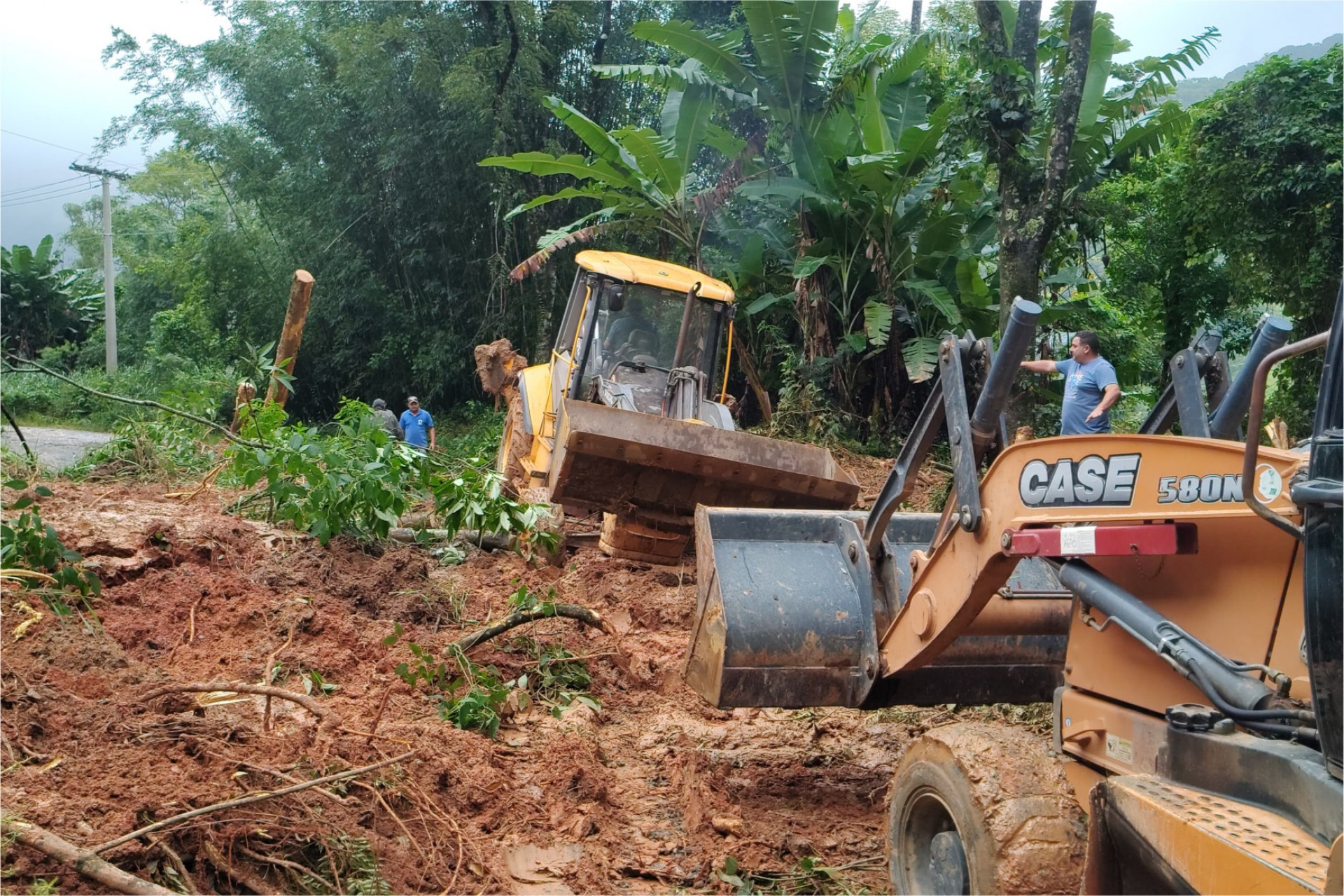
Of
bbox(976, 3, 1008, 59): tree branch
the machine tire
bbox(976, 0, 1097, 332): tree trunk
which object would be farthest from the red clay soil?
bbox(976, 3, 1008, 59): tree branch

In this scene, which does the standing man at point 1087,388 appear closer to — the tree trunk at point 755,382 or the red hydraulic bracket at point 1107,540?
the red hydraulic bracket at point 1107,540

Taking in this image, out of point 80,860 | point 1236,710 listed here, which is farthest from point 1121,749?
point 80,860

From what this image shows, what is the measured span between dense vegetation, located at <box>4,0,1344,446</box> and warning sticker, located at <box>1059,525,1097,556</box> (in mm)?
6425

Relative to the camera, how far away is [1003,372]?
347 centimetres

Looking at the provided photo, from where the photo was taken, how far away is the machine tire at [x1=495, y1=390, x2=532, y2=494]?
32.7 feet

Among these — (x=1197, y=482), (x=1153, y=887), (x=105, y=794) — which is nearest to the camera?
(x=1153, y=887)

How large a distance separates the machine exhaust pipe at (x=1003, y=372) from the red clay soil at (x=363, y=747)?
1.67 meters

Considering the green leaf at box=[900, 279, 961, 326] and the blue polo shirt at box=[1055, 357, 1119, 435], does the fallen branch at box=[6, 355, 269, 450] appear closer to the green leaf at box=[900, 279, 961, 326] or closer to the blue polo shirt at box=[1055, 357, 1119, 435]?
the blue polo shirt at box=[1055, 357, 1119, 435]

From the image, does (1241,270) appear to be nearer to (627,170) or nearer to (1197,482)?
(627,170)

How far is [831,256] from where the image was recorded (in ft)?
43.5

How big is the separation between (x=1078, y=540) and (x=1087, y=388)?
394cm

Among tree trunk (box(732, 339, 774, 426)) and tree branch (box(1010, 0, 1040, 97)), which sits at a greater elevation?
tree branch (box(1010, 0, 1040, 97))

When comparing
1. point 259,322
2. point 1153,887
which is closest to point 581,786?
point 1153,887

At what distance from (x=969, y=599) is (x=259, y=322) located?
21758 millimetres
